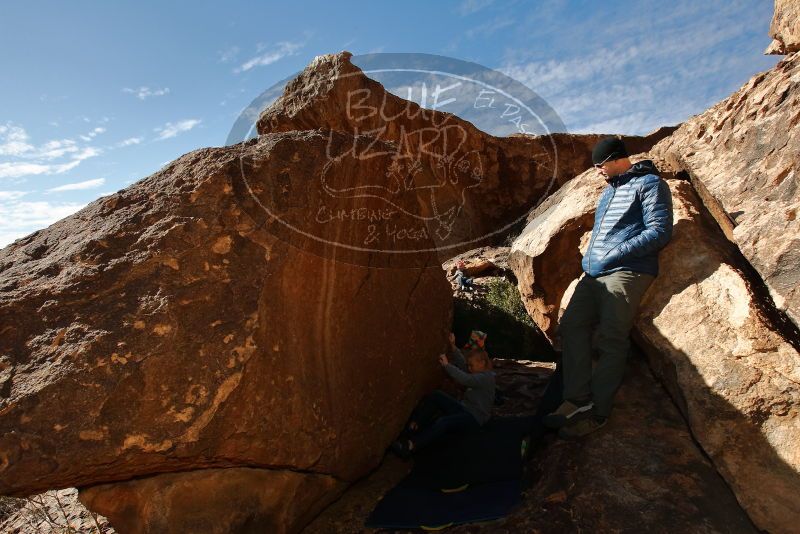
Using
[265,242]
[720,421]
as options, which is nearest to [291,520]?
[265,242]

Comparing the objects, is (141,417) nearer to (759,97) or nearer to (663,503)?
(663,503)

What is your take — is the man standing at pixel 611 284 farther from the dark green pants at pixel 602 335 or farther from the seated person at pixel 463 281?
the seated person at pixel 463 281

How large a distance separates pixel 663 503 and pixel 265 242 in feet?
7.47

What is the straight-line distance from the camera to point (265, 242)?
2.73 meters

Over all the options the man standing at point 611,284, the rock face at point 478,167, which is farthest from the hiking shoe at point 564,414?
the rock face at point 478,167

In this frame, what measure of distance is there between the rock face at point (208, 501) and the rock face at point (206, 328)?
58 mm

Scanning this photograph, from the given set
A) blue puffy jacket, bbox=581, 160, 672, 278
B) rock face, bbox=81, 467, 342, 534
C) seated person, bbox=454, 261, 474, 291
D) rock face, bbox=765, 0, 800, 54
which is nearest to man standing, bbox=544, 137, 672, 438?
blue puffy jacket, bbox=581, 160, 672, 278

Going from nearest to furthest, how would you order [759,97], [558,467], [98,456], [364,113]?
[98,456] → [558,467] → [759,97] → [364,113]

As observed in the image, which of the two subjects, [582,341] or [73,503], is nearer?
[582,341]

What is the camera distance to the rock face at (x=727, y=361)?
2.47 meters

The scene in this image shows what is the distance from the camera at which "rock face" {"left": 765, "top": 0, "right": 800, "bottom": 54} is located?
420cm

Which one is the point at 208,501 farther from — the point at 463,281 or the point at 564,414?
the point at 463,281

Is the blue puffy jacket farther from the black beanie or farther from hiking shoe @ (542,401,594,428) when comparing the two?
hiking shoe @ (542,401,594,428)

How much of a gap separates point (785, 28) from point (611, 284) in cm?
304
